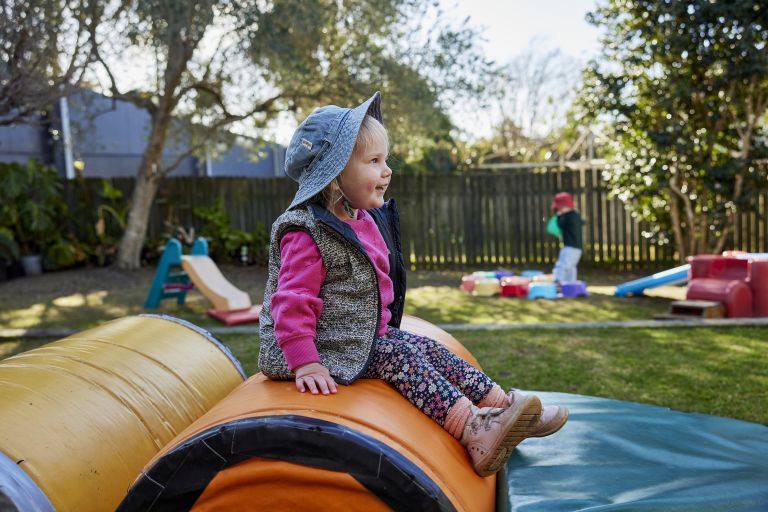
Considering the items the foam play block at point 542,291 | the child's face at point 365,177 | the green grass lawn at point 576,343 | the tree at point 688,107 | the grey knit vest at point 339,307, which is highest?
the tree at point 688,107

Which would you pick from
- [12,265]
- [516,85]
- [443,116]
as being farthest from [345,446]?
[516,85]

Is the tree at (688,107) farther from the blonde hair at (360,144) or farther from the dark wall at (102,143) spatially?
the blonde hair at (360,144)

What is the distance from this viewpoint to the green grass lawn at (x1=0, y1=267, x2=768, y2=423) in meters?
5.13

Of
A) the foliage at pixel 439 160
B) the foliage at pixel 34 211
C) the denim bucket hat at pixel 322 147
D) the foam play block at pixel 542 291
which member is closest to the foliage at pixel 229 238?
the foliage at pixel 34 211

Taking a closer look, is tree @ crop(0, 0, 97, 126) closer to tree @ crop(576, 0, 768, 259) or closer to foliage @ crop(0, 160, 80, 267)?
foliage @ crop(0, 160, 80, 267)

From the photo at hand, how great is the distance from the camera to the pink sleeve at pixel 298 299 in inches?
101

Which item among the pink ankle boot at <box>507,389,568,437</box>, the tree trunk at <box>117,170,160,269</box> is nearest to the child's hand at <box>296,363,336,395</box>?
the pink ankle boot at <box>507,389,568,437</box>

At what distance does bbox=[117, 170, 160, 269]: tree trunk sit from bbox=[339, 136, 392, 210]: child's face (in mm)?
12346

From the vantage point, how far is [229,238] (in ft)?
49.7

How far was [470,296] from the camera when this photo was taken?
34.9 ft

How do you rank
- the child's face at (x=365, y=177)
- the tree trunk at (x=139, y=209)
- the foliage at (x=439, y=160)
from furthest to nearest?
the foliage at (x=439, y=160) < the tree trunk at (x=139, y=209) < the child's face at (x=365, y=177)

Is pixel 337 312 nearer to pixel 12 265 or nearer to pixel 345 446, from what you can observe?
pixel 345 446

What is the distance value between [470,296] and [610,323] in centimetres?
308

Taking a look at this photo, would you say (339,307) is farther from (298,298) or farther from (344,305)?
(298,298)
